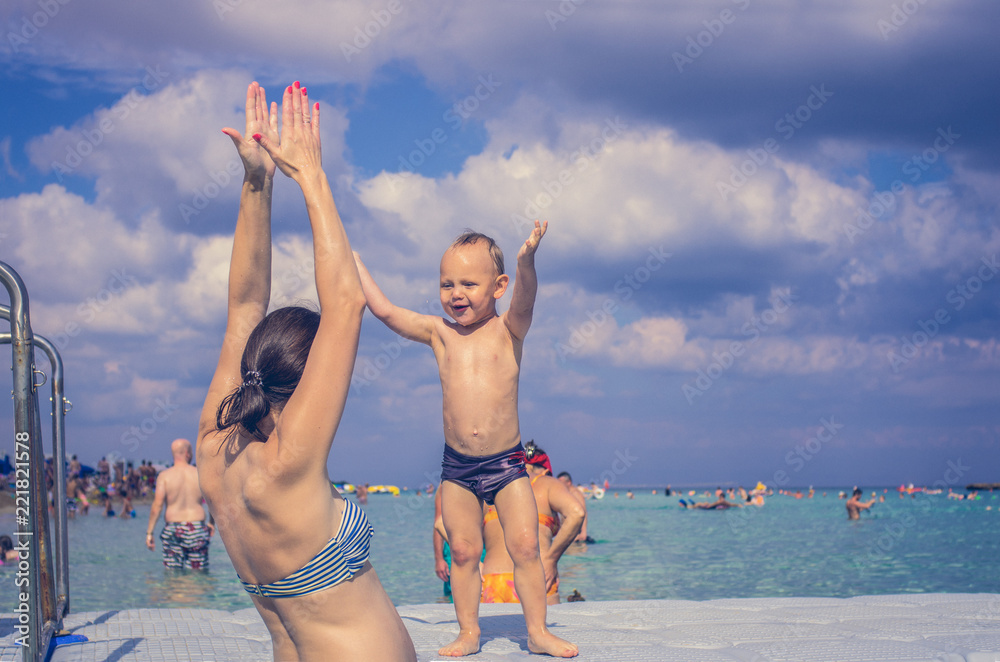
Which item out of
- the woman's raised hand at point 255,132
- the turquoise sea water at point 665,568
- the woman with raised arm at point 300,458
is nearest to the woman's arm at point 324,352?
the woman with raised arm at point 300,458

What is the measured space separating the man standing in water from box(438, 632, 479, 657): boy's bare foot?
827 cm

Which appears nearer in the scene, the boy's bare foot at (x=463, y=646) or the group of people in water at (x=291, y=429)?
the group of people in water at (x=291, y=429)

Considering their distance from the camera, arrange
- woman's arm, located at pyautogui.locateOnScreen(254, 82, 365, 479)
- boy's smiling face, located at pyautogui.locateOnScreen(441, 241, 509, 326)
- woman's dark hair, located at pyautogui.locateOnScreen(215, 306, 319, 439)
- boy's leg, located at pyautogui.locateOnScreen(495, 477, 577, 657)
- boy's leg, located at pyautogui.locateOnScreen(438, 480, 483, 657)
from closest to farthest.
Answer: woman's arm, located at pyautogui.locateOnScreen(254, 82, 365, 479) < woman's dark hair, located at pyautogui.locateOnScreen(215, 306, 319, 439) < boy's leg, located at pyautogui.locateOnScreen(495, 477, 577, 657) < boy's leg, located at pyautogui.locateOnScreen(438, 480, 483, 657) < boy's smiling face, located at pyautogui.locateOnScreen(441, 241, 509, 326)

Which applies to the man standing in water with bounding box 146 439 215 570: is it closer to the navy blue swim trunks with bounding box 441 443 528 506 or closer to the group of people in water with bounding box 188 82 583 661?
the navy blue swim trunks with bounding box 441 443 528 506

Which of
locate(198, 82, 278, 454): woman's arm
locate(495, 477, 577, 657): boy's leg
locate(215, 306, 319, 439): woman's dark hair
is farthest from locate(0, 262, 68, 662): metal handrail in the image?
locate(495, 477, 577, 657): boy's leg

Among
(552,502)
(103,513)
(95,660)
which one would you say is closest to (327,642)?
(95,660)

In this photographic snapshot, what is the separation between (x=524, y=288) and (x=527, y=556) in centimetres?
133

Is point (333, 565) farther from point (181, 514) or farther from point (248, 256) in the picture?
point (181, 514)

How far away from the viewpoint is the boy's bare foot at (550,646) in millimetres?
3701

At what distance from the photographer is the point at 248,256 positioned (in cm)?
→ 212

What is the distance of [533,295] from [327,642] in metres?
2.39

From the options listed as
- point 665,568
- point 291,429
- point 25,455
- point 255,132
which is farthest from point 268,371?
point 665,568

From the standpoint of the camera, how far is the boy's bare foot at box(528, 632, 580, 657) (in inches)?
146

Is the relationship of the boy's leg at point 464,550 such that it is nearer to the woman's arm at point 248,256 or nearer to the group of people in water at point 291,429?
the group of people in water at point 291,429
